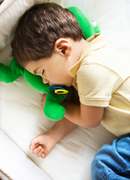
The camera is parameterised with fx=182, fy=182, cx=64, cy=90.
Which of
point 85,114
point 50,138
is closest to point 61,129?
point 50,138

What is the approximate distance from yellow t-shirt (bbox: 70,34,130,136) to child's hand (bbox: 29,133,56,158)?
30 centimetres

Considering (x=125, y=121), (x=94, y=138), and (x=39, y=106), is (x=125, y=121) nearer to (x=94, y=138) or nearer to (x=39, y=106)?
(x=94, y=138)

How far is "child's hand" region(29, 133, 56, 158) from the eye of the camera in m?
0.83

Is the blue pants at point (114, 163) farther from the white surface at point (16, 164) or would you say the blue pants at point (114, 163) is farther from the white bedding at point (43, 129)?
the white surface at point (16, 164)

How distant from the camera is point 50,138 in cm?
84

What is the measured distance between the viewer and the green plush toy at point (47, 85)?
0.74m

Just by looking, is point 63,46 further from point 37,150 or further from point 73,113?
point 37,150

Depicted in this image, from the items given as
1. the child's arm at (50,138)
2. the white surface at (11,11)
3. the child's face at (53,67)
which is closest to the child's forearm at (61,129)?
the child's arm at (50,138)

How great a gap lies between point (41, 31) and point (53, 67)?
130mm

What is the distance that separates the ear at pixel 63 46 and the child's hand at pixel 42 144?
413 millimetres

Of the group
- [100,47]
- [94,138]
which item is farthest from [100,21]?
[94,138]

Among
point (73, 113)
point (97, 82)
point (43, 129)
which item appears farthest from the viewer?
point (43, 129)

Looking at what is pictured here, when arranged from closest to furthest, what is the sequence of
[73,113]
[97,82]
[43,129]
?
[97,82]
[73,113]
[43,129]

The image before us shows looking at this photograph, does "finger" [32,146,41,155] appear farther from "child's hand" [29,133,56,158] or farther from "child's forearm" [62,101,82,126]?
"child's forearm" [62,101,82,126]
